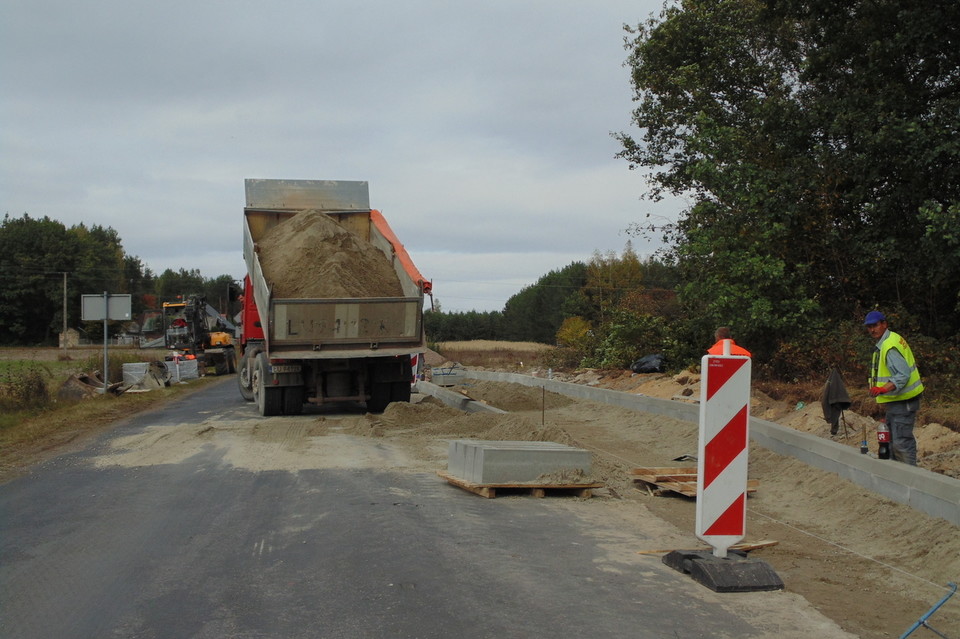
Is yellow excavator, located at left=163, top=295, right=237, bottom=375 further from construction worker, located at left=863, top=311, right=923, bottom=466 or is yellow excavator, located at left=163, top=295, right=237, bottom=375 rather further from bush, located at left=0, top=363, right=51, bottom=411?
construction worker, located at left=863, top=311, right=923, bottom=466

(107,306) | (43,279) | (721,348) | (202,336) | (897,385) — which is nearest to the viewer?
(897,385)

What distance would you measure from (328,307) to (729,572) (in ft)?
33.5

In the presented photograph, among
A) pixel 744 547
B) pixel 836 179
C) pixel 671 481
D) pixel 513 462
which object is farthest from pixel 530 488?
pixel 836 179

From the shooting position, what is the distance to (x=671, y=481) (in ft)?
29.3

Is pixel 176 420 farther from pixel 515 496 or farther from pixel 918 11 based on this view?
pixel 918 11

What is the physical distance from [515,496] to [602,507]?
0.91m

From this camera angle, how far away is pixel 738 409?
571 centimetres

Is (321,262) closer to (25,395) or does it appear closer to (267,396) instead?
(267,396)

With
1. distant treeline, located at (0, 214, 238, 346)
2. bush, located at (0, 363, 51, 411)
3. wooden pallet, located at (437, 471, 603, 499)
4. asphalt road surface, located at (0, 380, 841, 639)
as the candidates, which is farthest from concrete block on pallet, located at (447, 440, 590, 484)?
distant treeline, located at (0, 214, 238, 346)

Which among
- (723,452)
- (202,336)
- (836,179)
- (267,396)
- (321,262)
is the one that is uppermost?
(836,179)

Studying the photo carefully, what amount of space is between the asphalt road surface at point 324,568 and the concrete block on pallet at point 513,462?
0.23 meters

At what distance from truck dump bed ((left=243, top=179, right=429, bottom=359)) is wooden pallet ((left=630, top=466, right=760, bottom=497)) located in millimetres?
6787

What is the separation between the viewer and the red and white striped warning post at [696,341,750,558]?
5.65m

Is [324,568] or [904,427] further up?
[904,427]
